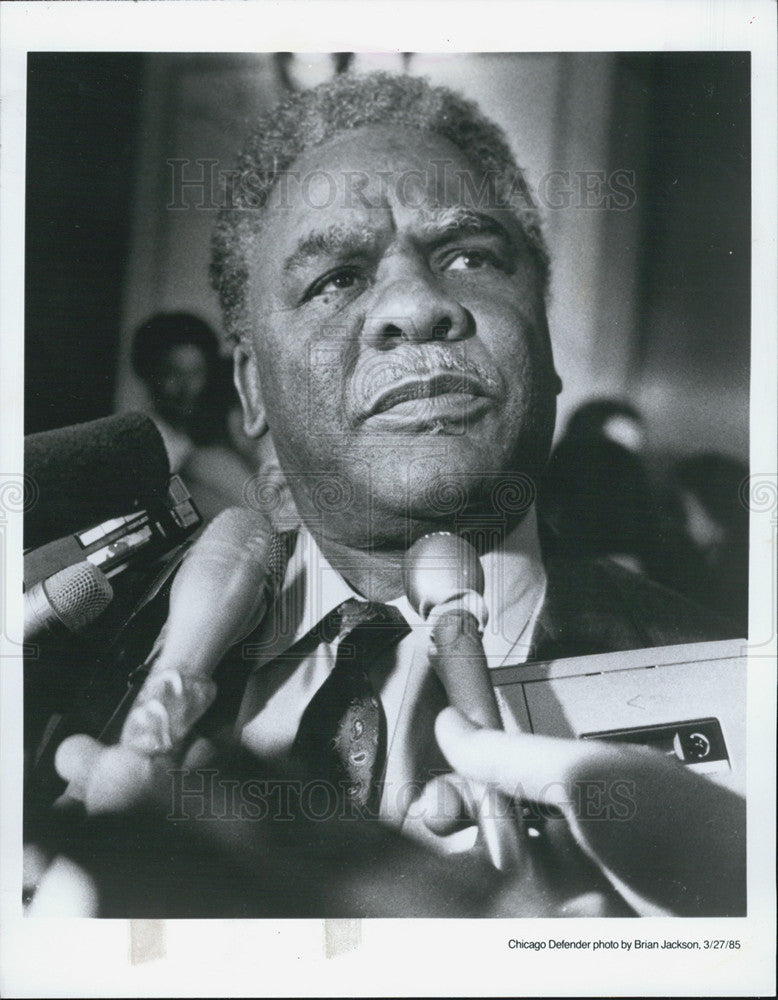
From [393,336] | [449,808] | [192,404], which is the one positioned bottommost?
[449,808]

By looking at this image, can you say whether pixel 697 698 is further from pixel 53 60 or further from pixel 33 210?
pixel 53 60

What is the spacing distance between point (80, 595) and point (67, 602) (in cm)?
4

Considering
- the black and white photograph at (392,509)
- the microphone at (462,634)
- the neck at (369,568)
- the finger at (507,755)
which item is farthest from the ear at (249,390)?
the finger at (507,755)

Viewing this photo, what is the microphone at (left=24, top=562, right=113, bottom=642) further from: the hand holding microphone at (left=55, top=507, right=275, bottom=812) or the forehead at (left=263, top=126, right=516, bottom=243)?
the forehead at (left=263, top=126, right=516, bottom=243)

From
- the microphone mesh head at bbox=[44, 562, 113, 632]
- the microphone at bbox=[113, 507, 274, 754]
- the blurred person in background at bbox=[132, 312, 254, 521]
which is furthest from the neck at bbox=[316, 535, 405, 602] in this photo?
the microphone mesh head at bbox=[44, 562, 113, 632]

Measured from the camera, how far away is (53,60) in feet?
7.34

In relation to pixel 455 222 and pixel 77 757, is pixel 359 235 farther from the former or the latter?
pixel 77 757

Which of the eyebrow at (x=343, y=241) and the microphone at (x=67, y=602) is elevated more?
the eyebrow at (x=343, y=241)

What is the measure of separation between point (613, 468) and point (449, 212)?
2.30 feet

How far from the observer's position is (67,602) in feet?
7.14

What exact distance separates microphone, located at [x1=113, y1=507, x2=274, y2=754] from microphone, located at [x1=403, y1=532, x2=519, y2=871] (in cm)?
34

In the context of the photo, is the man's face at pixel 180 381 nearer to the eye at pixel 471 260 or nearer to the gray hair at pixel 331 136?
the gray hair at pixel 331 136

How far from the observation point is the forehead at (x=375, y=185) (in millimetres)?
2174

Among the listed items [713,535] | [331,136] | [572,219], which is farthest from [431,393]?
[713,535]
